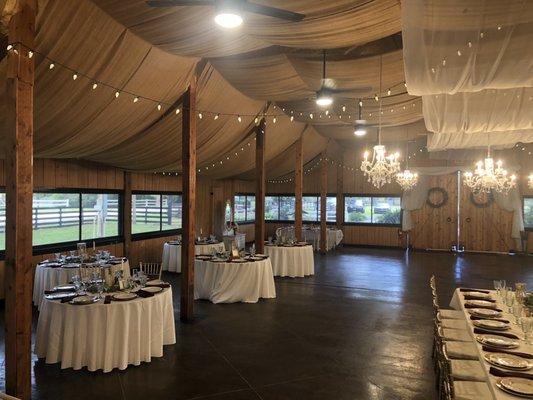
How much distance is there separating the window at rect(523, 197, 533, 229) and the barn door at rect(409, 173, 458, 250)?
238 cm

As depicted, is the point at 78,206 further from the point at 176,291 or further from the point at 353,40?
the point at 353,40

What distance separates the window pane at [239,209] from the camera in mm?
17406

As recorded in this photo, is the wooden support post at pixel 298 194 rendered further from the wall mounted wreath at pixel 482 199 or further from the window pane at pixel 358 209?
the wall mounted wreath at pixel 482 199

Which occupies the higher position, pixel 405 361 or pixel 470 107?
pixel 470 107

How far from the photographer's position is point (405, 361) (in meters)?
5.29

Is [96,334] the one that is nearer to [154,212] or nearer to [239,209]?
[154,212]

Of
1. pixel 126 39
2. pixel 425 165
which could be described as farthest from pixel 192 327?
pixel 425 165

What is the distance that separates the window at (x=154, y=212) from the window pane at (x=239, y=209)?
12.2 ft

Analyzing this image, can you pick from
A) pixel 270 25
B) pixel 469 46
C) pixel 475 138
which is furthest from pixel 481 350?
pixel 475 138

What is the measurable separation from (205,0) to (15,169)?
2.15 metres

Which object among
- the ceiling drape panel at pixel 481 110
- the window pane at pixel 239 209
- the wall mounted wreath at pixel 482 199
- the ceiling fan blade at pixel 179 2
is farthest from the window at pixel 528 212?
the ceiling fan blade at pixel 179 2

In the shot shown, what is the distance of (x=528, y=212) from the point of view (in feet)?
52.1

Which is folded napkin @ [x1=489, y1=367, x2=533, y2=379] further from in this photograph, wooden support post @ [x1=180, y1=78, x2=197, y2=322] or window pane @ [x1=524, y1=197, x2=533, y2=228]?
window pane @ [x1=524, y1=197, x2=533, y2=228]

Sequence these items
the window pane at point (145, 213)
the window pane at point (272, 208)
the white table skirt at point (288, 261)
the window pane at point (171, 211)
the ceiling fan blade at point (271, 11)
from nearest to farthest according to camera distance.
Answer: the ceiling fan blade at point (271, 11) < the white table skirt at point (288, 261) < the window pane at point (145, 213) < the window pane at point (171, 211) < the window pane at point (272, 208)
